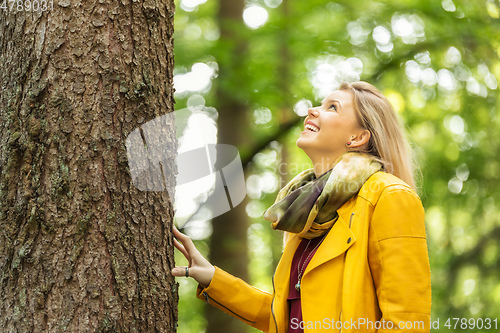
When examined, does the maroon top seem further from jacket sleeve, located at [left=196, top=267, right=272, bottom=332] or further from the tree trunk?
the tree trunk

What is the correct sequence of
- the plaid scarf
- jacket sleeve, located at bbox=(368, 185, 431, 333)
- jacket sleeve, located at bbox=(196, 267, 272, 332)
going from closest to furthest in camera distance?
1. jacket sleeve, located at bbox=(368, 185, 431, 333)
2. the plaid scarf
3. jacket sleeve, located at bbox=(196, 267, 272, 332)

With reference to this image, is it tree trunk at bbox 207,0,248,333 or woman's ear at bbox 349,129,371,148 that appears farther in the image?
tree trunk at bbox 207,0,248,333

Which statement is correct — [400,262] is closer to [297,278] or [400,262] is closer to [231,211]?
[297,278]

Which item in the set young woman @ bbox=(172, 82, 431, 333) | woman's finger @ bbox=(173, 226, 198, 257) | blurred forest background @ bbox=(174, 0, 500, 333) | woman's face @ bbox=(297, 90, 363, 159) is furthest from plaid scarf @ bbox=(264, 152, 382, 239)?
blurred forest background @ bbox=(174, 0, 500, 333)

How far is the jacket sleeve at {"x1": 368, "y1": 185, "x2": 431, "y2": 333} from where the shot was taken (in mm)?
1861

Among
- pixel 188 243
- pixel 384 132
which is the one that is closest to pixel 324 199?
pixel 384 132

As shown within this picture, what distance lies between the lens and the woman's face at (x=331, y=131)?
229 centimetres

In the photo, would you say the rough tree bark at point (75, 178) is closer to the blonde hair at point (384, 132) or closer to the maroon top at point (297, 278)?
the maroon top at point (297, 278)

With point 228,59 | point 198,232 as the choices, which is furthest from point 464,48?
point 198,232

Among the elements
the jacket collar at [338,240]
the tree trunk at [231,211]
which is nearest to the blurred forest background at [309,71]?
the tree trunk at [231,211]

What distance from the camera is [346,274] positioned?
1.94 m

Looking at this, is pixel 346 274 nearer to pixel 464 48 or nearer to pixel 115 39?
pixel 115 39

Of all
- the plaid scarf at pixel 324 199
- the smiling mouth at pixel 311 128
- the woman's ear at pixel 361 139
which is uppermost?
the smiling mouth at pixel 311 128

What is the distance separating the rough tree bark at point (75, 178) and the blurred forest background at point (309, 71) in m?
2.34
